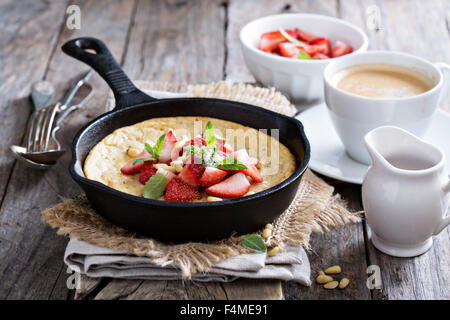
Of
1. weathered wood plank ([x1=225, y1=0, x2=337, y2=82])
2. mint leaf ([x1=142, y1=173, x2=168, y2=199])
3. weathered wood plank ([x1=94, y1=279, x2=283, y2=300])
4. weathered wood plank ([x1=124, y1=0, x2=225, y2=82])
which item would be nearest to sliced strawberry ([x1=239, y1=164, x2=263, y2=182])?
mint leaf ([x1=142, y1=173, x2=168, y2=199])

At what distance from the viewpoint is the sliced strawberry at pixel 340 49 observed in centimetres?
252

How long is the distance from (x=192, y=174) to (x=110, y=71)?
657 millimetres

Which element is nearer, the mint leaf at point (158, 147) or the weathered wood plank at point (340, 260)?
the weathered wood plank at point (340, 260)

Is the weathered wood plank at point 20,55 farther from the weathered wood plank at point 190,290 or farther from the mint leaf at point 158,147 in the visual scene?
the weathered wood plank at point 190,290

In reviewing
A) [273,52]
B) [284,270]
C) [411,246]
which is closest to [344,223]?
[411,246]

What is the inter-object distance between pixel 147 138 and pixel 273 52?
2.88 ft

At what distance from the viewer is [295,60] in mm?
2350

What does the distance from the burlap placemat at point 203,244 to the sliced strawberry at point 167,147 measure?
10.5 inches

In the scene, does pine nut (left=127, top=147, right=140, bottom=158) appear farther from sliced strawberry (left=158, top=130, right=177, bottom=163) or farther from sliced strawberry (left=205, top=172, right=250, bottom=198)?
sliced strawberry (left=205, top=172, right=250, bottom=198)

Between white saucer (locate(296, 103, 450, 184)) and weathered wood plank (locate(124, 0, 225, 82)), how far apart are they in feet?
2.10

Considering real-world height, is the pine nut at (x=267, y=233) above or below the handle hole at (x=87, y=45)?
below

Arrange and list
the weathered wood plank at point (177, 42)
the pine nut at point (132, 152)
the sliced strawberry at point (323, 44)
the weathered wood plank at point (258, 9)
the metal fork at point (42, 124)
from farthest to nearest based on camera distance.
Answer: the weathered wood plank at point (258, 9), the weathered wood plank at point (177, 42), the sliced strawberry at point (323, 44), the metal fork at point (42, 124), the pine nut at point (132, 152)

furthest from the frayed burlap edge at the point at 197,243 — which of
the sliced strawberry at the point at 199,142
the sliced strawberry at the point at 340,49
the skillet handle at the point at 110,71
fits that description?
the sliced strawberry at the point at 340,49

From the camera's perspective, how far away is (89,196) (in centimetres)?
160
